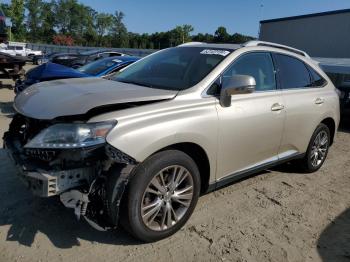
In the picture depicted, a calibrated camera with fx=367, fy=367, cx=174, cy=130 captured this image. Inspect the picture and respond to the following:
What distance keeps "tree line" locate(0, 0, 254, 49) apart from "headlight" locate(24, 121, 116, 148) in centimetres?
7124

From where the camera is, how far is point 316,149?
17.3ft

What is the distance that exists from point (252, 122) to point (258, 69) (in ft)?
2.28

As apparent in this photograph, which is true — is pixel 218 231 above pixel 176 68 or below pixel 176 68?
below

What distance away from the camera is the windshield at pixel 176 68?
3.69 metres

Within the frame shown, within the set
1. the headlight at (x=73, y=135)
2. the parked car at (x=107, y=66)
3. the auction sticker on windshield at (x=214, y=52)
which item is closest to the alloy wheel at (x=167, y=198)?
the headlight at (x=73, y=135)

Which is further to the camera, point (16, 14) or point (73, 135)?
point (16, 14)

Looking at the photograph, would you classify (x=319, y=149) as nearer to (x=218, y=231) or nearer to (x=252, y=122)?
(x=252, y=122)

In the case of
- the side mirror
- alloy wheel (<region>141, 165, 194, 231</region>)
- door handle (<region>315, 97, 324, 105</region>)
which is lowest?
alloy wheel (<region>141, 165, 194, 231</region>)

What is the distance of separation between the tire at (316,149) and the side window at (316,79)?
0.57 metres

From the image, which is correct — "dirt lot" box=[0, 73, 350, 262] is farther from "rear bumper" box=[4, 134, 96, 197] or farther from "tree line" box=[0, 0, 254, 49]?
"tree line" box=[0, 0, 254, 49]

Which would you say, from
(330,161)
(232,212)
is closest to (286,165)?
(330,161)

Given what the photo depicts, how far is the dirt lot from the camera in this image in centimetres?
310

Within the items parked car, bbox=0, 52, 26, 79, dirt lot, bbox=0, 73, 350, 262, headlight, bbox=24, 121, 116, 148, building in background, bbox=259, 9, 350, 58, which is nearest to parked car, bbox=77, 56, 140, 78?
parked car, bbox=0, 52, 26, 79

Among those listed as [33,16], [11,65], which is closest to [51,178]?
[11,65]
